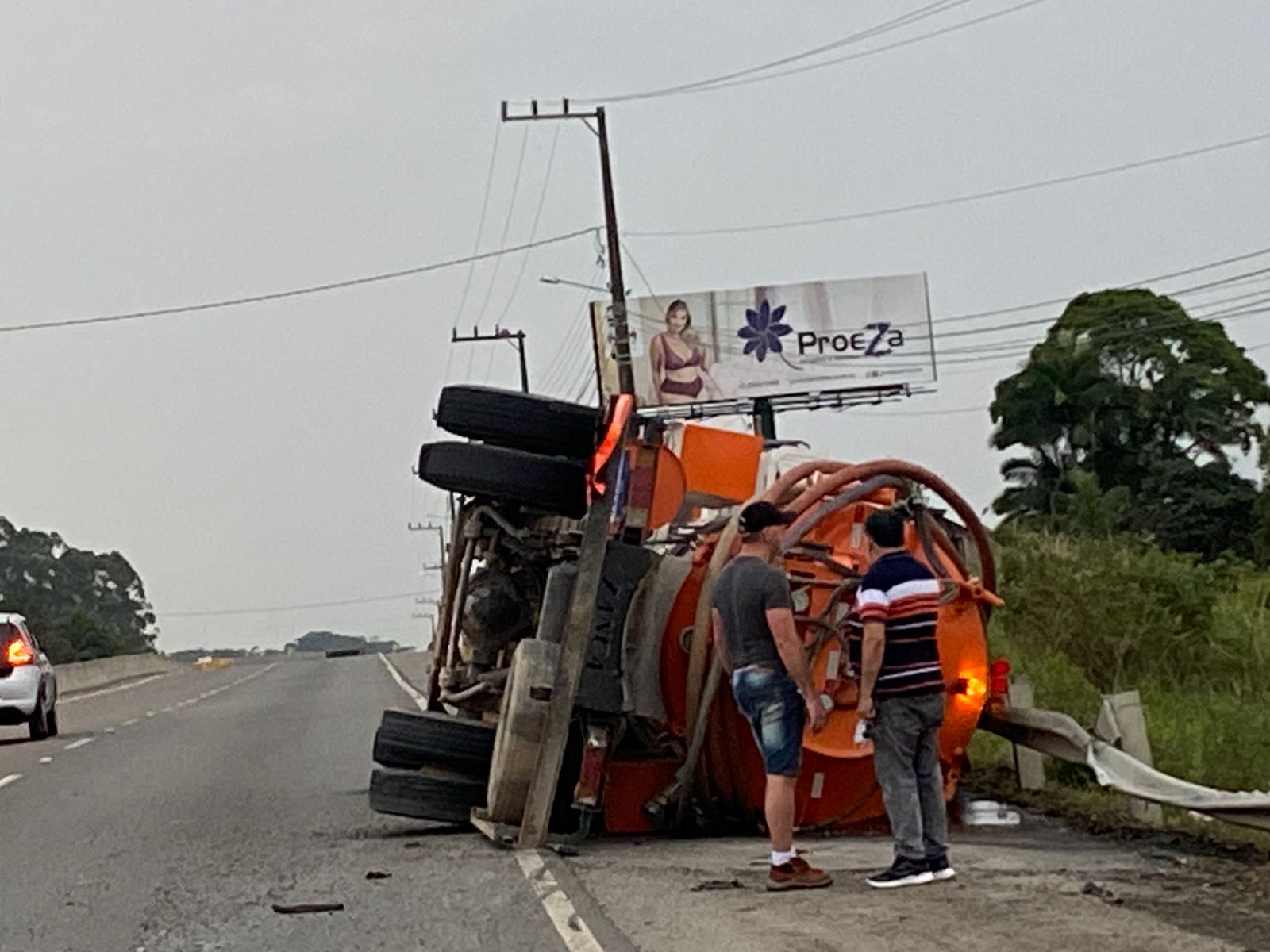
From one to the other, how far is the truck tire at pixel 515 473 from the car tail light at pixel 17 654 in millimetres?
15932

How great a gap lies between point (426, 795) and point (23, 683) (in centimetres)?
1555

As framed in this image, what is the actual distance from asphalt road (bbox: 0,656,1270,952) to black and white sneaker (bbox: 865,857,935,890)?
0.13m

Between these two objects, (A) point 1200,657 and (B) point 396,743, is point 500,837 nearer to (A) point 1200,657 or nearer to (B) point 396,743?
(B) point 396,743

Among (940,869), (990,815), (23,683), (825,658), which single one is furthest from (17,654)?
(940,869)

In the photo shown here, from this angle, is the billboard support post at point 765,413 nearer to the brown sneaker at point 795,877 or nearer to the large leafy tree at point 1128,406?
the large leafy tree at point 1128,406

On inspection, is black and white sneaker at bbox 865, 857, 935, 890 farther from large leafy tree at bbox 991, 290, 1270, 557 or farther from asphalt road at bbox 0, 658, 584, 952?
large leafy tree at bbox 991, 290, 1270, 557

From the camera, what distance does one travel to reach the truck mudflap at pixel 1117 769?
9.96 m

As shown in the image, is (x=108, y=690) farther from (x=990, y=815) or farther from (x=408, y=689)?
(x=990, y=815)

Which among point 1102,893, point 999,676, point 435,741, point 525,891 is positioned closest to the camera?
point 1102,893

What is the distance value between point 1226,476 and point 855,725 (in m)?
44.6

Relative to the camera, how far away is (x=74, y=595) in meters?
140

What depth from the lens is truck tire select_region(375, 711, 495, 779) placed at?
506 inches

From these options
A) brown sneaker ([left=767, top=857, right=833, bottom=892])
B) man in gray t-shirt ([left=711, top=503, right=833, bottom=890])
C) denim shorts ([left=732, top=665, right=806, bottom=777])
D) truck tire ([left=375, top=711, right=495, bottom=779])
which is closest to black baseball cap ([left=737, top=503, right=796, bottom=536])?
man in gray t-shirt ([left=711, top=503, right=833, bottom=890])

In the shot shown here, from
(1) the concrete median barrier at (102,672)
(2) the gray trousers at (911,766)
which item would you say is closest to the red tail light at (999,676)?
(2) the gray trousers at (911,766)
